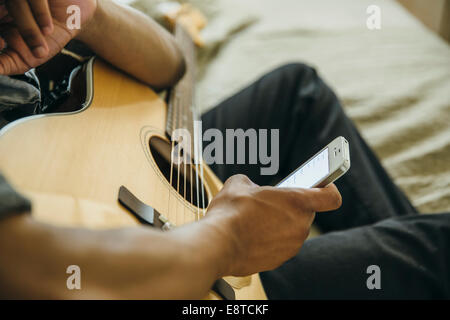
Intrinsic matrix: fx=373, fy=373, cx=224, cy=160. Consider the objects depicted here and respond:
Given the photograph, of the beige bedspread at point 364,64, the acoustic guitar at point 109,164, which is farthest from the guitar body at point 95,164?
the beige bedspread at point 364,64

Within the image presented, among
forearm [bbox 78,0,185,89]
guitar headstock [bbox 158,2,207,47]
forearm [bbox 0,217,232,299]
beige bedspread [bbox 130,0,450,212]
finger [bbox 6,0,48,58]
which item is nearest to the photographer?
forearm [bbox 0,217,232,299]

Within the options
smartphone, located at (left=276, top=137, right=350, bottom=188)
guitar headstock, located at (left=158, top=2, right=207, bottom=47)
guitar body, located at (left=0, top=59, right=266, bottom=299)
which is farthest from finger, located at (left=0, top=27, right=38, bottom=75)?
guitar headstock, located at (left=158, top=2, right=207, bottom=47)

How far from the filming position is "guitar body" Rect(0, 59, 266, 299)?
0.39m

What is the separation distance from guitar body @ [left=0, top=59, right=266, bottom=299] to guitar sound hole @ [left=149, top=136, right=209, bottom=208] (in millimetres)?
14

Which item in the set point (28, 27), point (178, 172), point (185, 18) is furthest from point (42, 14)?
point (185, 18)

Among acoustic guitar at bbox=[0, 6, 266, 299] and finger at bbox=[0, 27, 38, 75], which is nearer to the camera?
acoustic guitar at bbox=[0, 6, 266, 299]

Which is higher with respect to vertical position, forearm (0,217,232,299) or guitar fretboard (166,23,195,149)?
guitar fretboard (166,23,195,149)

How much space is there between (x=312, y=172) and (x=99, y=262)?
0.28m

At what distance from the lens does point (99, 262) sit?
31 centimetres

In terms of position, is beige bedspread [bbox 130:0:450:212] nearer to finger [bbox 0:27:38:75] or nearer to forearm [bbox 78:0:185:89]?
forearm [bbox 78:0:185:89]

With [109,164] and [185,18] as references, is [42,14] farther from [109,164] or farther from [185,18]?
[185,18]

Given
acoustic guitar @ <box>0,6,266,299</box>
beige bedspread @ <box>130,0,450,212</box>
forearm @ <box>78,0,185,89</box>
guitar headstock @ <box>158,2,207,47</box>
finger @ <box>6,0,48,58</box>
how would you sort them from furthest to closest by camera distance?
guitar headstock @ <box>158,2,207,47</box>, beige bedspread @ <box>130,0,450,212</box>, forearm @ <box>78,0,185,89</box>, finger @ <box>6,0,48,58</box>, acoustic guitar @ <box>0,6,266,299</box>

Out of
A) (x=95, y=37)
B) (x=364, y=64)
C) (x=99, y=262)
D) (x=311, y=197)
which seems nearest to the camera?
(x=99, y=262)

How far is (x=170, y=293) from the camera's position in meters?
0.33
